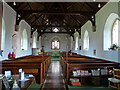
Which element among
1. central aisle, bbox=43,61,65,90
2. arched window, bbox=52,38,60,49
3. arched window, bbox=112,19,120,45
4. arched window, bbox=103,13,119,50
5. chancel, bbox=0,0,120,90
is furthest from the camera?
arched window, bbox=52,38,60,49

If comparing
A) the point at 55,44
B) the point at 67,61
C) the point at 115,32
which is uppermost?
the point at 115,32

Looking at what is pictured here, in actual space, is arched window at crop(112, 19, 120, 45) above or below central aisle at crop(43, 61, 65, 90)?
above

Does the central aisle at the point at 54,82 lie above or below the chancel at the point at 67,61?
below

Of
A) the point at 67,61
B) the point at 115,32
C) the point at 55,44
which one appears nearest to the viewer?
the point at 67,61

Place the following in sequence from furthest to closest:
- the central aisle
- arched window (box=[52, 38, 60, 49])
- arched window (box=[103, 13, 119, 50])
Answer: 1. arched window (box=[52, 38, 60, 49])
2. arched window (box=[103, 13, 119, 50])
3. the central aisle

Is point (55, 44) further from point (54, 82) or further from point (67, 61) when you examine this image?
point (54, 82)

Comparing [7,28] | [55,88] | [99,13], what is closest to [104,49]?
[99,13]

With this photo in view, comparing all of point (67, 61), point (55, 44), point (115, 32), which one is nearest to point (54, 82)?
point (67, 61)

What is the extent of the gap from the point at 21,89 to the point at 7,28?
5.02 m

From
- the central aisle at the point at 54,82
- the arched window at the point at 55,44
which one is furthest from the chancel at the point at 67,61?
the arched window at the point at 55,44

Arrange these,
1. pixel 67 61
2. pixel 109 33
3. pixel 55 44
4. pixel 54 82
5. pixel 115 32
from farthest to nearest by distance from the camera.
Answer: pixel 55 44 < pixel 109 33 < pixel 115 32 < pixel 67 61 < pixel 54 82

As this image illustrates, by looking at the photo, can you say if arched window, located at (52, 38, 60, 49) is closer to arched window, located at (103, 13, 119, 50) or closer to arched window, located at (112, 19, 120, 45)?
arched window, located at (103, 13, 119, 50)

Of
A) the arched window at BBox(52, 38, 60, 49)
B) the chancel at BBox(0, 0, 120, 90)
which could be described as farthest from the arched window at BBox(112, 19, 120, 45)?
the arched window at BBox(52, 38, 60, 49)

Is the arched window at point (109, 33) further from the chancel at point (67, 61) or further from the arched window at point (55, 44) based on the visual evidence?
the arched window at point (55, 44)
